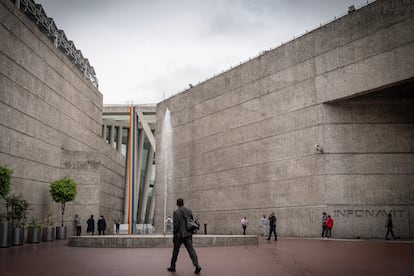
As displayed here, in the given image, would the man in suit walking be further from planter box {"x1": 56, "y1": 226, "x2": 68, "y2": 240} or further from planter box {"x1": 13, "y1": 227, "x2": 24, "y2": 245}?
planter box {"x1": 56, "y1": 226, "x2": 68, "y2": 240}

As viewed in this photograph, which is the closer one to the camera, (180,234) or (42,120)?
(180,234)

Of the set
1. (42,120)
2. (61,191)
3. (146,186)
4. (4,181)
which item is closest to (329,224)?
(61,191)

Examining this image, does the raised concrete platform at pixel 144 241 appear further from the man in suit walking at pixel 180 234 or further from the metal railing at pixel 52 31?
the metal railing at pixel 52 31

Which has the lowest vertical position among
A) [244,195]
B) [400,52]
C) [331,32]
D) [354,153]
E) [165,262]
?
[165,262]

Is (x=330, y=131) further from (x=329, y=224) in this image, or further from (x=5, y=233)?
(x=5, y=233)

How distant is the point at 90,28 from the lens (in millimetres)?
23875

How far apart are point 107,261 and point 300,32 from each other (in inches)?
772

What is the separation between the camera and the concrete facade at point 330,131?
21.2m

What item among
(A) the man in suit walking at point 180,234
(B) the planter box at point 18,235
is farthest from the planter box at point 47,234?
(A) the man in suit walking at point 180,234

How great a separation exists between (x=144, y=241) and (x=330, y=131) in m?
12.5

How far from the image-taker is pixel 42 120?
24.5 m

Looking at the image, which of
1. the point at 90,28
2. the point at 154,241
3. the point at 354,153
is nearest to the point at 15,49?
the point at 90,28

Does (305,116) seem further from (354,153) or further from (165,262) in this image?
(165,262)

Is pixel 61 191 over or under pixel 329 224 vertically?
over
